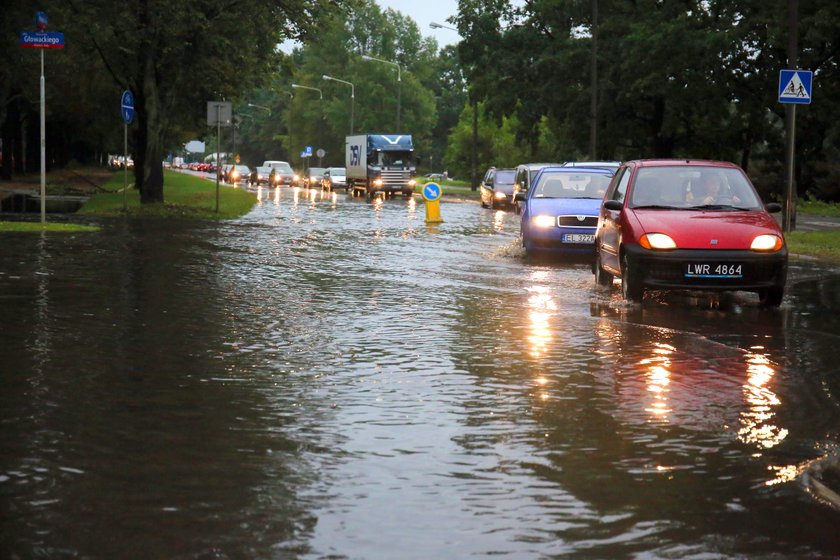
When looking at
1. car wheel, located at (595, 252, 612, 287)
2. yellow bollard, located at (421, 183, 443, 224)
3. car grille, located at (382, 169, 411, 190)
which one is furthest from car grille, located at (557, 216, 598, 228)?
car grille, located at (382, 169, 411, 190)

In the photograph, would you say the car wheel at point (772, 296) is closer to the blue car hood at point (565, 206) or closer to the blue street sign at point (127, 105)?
the blue car hood at point (565, 206)

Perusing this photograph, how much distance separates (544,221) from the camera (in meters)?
22.1

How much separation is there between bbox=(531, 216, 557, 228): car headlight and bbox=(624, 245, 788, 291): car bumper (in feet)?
23.9

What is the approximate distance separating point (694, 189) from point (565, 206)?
6.54 m

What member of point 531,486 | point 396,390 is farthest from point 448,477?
point 396,390

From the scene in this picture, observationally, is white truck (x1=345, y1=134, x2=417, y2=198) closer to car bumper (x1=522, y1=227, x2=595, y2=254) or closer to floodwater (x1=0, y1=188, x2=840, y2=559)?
car bumper (x1=522, y1=227, x2=595, y2=254)

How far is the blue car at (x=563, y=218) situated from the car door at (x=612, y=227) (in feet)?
14.1

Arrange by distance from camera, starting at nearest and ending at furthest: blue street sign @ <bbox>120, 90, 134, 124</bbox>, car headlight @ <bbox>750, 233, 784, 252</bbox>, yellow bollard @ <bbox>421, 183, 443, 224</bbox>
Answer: car headlight @ <bbox>750, 233, 784, 252</bbox>, blue street sign @ <bbox>120, 90, 134, 124</bbox>, yellow bollard @ <bbox>421, 183, 443, 224</bbox>

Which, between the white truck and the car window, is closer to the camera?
the car window

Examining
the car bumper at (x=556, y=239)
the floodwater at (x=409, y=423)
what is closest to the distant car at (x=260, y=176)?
the car bumper at (x=556, y=239)

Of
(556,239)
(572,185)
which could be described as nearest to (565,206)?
(556,239)

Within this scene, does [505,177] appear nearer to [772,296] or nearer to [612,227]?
[612,227]

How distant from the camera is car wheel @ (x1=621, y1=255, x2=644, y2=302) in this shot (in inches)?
589

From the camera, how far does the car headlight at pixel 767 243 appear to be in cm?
1470
